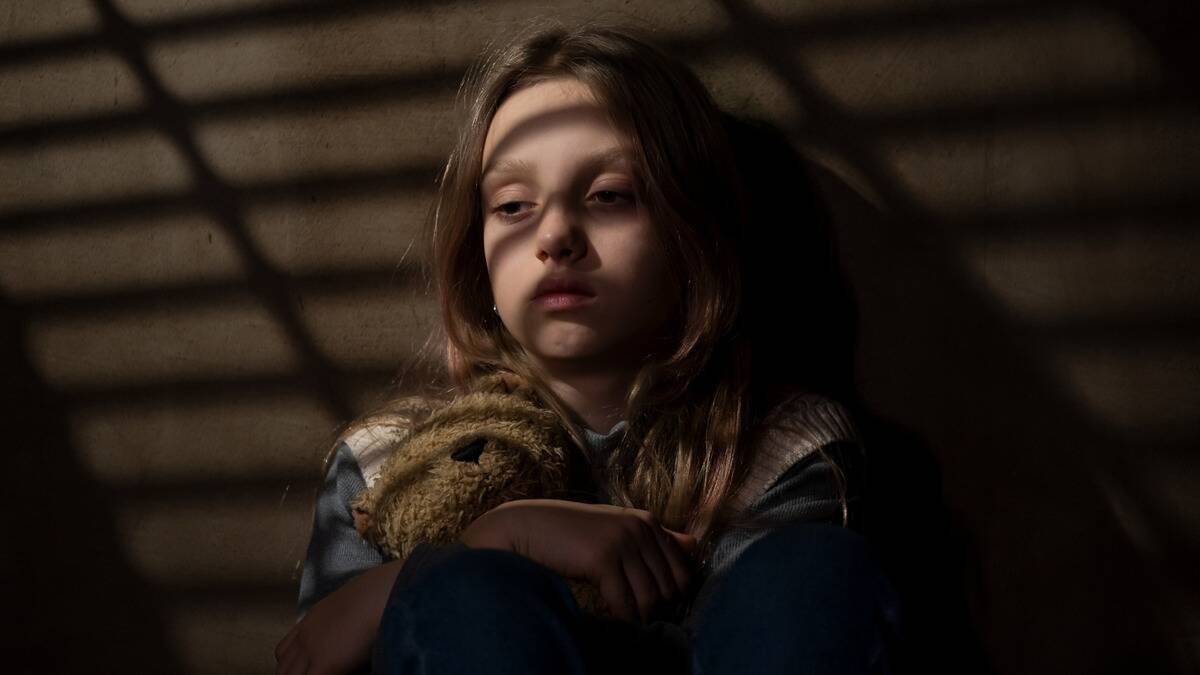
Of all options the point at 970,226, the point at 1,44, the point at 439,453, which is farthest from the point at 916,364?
the point at 1,44

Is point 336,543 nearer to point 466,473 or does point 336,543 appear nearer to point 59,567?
point 466,473

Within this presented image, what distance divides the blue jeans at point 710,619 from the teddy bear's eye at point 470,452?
0.84 feet

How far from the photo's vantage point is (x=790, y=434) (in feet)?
4.10

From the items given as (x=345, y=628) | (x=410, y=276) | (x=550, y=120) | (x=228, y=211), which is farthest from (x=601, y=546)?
(x=228, y=211)

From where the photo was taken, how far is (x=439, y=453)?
1.17 meters

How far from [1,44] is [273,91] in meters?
0.51

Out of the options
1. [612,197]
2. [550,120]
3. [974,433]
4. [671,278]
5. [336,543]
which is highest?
[550,120]

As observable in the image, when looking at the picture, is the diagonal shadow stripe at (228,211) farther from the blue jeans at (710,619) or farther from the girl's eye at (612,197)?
the blue jeans at (710,619)

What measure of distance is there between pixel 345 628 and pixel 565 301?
1.43 feet

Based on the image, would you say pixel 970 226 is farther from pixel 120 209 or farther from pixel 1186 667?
pixel 120 209

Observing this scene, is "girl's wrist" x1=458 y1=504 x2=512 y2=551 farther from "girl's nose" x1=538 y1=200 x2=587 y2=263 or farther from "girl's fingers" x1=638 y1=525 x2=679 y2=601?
"girl's nose" x1=538 y1=200 x2=587 y2=263

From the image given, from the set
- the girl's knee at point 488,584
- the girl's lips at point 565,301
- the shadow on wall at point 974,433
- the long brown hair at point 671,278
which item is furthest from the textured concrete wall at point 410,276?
the girl's knee at point 488,584

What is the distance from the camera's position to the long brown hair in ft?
4.11

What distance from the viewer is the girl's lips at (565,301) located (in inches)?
48.5
